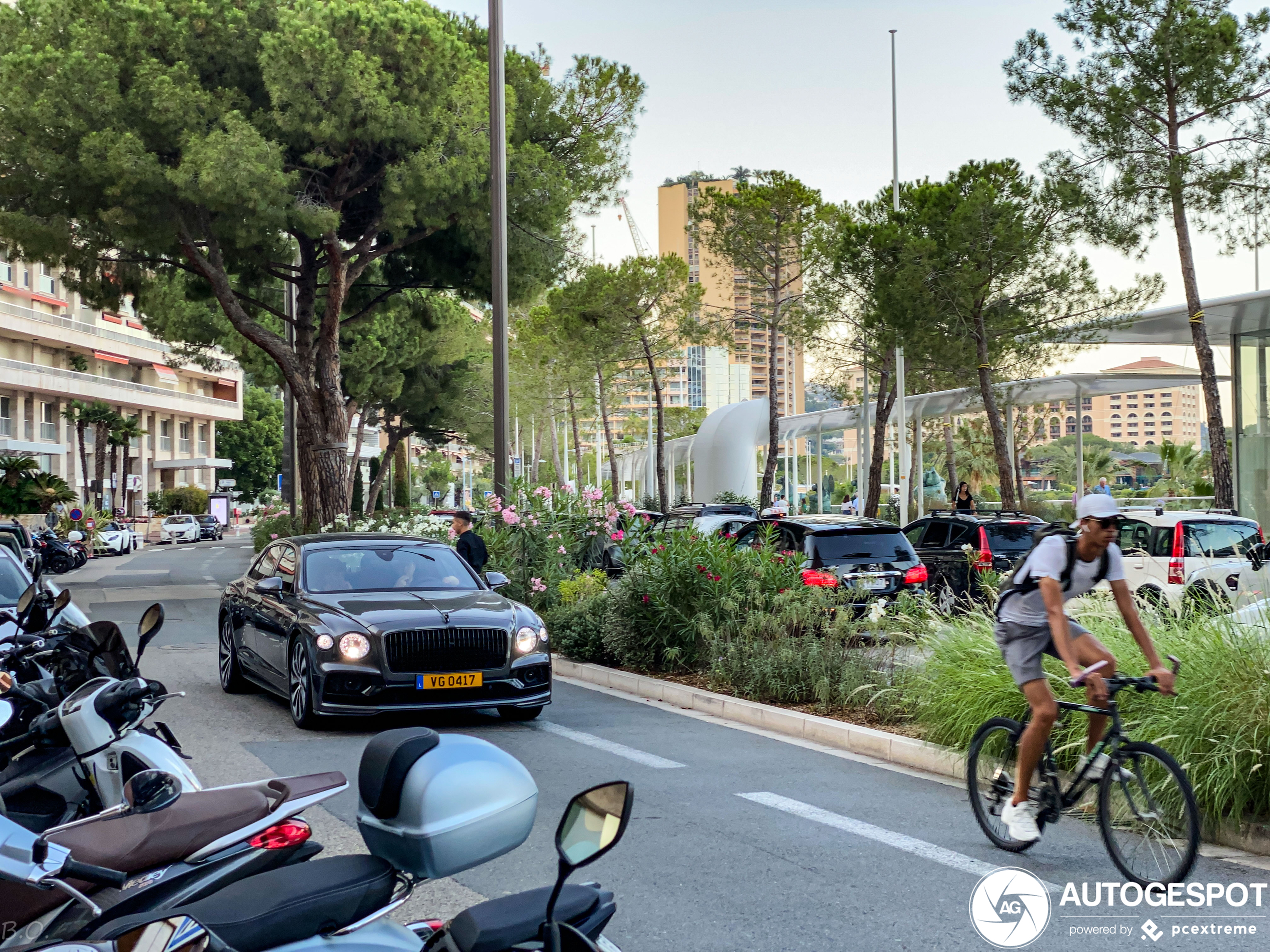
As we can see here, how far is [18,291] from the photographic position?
2640 inches

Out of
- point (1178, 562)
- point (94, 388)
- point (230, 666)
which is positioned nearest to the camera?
point (230, 666)

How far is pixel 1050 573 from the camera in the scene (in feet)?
18.1

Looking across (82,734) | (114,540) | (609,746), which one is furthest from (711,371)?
(82,734)

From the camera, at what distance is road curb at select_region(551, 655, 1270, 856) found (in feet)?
19.9

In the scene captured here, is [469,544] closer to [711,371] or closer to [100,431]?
[100,431]

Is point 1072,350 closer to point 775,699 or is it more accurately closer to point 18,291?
point 775,699

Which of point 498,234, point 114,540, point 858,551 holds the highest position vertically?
point 498,234

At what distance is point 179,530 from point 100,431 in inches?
313

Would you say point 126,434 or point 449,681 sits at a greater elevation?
point 126,434

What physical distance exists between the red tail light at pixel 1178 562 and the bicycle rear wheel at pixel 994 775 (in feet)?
34.6

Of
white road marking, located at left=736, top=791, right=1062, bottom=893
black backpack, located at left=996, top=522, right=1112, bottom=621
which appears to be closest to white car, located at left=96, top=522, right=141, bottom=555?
white road marking, located at left=736, top=791, right=1062, bottom=893

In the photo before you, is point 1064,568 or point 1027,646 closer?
point 1064,568

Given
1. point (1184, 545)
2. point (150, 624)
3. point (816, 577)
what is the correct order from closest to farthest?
point (150, 624) < point (816, 577) < point (1184, 545)

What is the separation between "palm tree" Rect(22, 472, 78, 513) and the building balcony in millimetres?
20896
